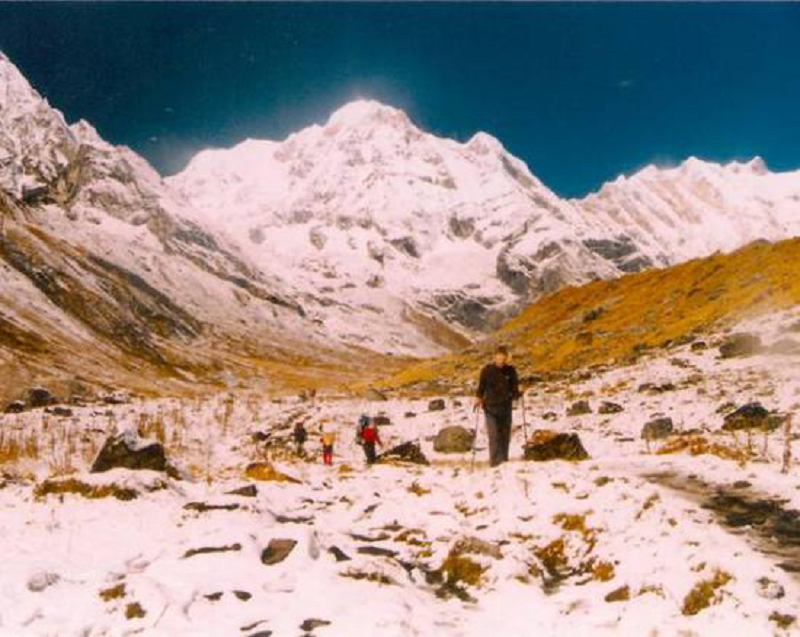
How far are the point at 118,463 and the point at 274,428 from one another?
1972 cm

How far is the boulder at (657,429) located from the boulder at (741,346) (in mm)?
14770

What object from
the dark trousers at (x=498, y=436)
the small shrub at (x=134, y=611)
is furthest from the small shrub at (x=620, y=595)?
the dark trousers at (x=498, y=436)

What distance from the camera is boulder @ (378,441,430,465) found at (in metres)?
24.3

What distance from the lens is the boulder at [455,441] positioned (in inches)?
1066

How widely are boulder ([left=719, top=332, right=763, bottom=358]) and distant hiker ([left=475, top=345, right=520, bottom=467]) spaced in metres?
21.5

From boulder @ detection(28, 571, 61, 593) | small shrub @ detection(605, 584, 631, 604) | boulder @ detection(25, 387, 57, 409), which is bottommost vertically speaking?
small shrub @ detection(605, 584, 631, 604)

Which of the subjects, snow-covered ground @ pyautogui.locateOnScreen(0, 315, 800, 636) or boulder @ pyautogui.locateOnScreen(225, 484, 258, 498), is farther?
boulder @ pyautogui.locateOnScreen(225, 484, 258, 498)

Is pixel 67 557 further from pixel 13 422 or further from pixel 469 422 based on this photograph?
pixel 13 422

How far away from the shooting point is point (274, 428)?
37469mm

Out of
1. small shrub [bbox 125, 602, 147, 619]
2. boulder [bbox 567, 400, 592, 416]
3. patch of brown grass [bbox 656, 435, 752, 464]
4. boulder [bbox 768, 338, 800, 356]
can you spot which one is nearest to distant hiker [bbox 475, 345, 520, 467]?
patch of brown grass [bbox 656, 435, 752, 464]

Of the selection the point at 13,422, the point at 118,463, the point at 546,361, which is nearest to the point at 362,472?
the point at 118,463

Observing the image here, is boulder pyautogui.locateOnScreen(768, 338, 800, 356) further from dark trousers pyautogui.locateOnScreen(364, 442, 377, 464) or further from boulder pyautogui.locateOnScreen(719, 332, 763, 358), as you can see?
dark trousers pyautogui.locateOnScreen(364, 442, 377, 464)

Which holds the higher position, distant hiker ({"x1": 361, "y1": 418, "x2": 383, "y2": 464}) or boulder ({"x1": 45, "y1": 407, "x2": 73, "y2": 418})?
boulder ({"x1": 45, "y1": 407, "x2": 73, "y2": 418})

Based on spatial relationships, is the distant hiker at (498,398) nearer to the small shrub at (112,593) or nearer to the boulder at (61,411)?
the small shrub at (112,593)
